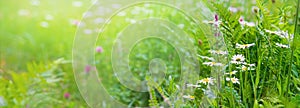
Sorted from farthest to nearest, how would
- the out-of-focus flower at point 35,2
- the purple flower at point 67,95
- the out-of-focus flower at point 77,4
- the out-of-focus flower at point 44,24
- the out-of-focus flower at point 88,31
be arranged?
1. the out-of-focus flower at point 35,2
2. the out-of-focus flower at point 77,4
3. the out-of-focus flower at point 44,24
4. the out-of-focus flower at point 88,31
5. the purple flower at point 67,95

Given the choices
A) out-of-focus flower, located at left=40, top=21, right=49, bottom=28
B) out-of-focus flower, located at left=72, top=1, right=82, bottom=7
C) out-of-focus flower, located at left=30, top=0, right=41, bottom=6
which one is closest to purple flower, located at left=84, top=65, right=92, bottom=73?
out-of-focus flower, located at left=40, top=21, right=49, bottom=28

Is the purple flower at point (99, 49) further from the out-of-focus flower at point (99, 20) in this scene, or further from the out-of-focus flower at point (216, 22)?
the out-of-focus flower at point (216, 22)

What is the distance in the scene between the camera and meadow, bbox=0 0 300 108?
1.52m

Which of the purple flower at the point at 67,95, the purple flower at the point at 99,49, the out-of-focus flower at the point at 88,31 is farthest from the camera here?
the out-of-focus flower at the point at 88,31

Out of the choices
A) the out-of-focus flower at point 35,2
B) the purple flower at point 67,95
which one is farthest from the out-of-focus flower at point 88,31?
the out-of-focus flower at point 35,2

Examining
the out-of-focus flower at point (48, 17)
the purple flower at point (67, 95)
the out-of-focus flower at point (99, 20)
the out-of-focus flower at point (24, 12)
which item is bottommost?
the purple flower at point (67, 95)

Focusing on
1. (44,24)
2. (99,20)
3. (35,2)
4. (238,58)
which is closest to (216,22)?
(238,58)

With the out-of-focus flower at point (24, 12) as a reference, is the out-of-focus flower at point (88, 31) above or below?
below

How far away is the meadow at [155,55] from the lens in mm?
1524

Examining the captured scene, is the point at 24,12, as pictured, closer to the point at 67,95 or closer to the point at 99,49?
the point at 99,49

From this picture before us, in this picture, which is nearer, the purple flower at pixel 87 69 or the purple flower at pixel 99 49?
the purple flower at pixel 87 69

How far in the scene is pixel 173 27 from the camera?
233cm

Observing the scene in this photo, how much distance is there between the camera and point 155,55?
101 inches

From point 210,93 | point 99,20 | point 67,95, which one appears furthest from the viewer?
point 99,20
